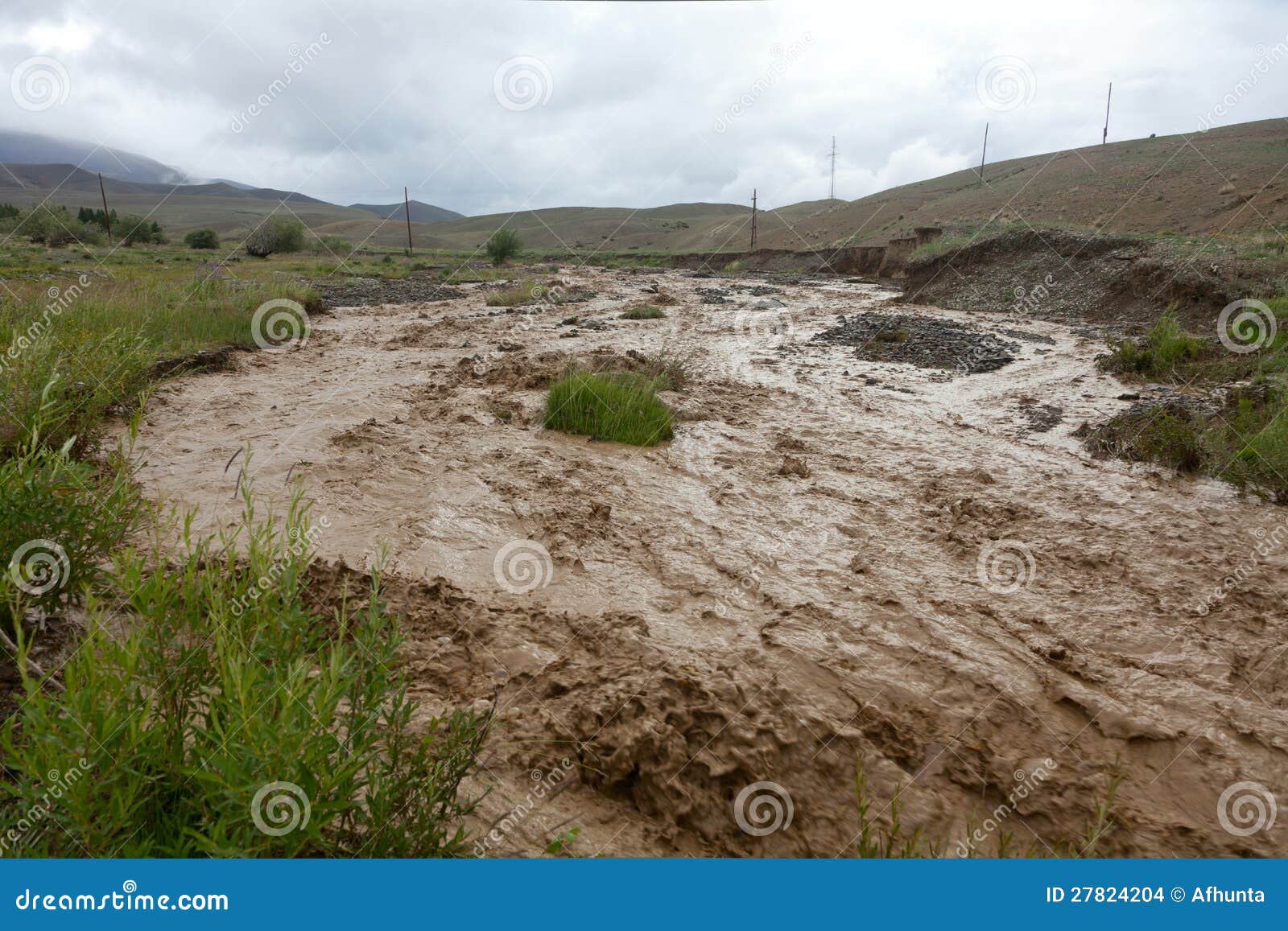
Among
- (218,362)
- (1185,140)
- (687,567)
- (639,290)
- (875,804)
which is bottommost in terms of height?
(875,804)

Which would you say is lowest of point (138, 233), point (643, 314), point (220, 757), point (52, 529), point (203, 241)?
point (220, 757)

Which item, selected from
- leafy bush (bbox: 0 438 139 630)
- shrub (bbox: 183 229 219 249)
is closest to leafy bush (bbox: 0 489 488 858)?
leafy bush (bbox: 0 438 139 630)

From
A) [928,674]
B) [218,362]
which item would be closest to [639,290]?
[218,362]

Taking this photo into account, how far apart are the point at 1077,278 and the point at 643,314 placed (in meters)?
9.85

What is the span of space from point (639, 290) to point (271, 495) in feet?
57.3

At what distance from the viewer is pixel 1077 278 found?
590 inches

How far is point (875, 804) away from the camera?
2.20 meters

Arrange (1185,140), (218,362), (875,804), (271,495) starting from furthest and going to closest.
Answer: (1185,140), (218,362), (271,495), (875,804)

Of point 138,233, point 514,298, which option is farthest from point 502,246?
point 138,233

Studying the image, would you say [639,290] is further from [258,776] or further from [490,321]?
[258,776]

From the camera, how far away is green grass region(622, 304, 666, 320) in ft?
45.0

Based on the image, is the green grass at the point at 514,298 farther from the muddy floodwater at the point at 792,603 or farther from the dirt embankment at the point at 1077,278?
the dirt embankment at the point at 1077,278

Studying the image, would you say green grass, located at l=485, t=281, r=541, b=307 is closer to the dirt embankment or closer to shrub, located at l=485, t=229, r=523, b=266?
the dirt embankment

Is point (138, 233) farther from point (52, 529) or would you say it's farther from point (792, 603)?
point (792, 603)
